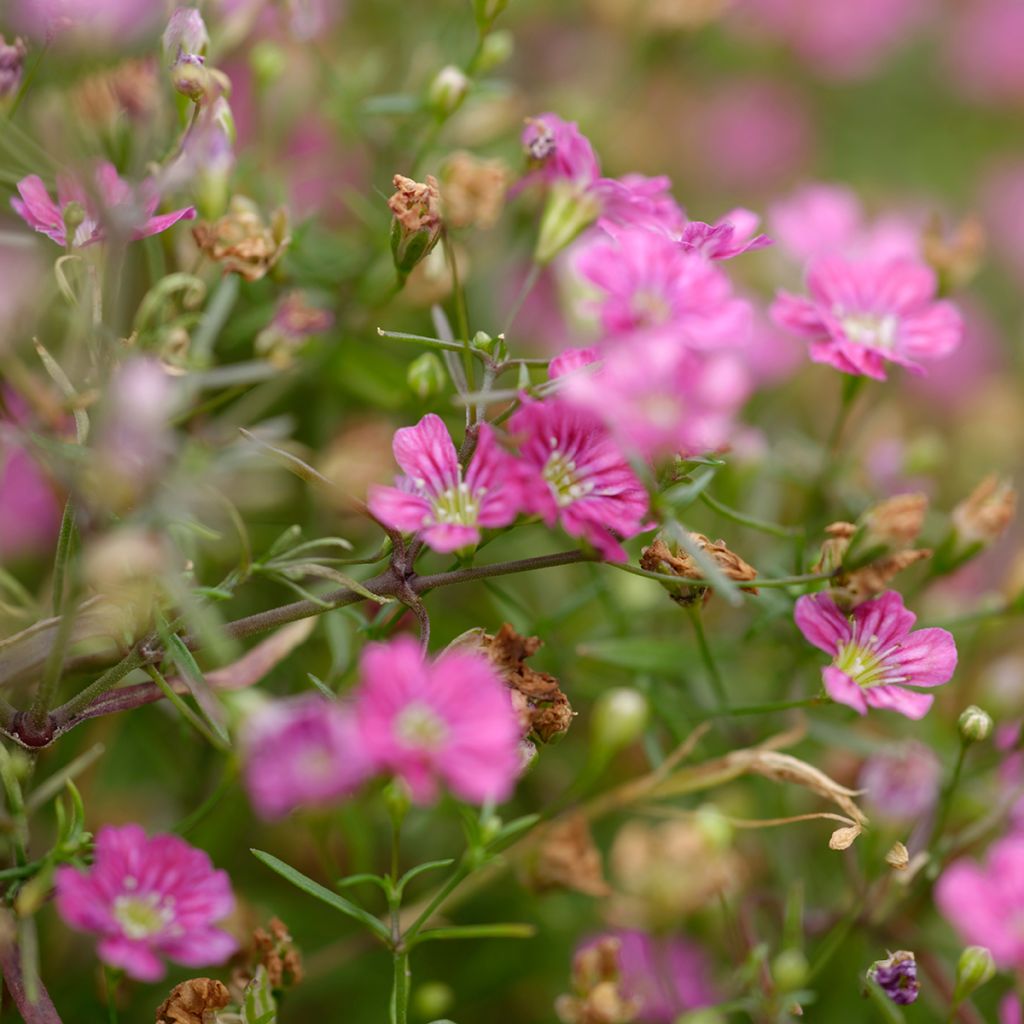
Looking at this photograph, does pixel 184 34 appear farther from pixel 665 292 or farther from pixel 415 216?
pixel 665 292

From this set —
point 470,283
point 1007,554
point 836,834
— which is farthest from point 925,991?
point 1007,554

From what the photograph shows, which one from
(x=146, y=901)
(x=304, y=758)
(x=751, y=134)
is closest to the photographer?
(x=304, y=758)

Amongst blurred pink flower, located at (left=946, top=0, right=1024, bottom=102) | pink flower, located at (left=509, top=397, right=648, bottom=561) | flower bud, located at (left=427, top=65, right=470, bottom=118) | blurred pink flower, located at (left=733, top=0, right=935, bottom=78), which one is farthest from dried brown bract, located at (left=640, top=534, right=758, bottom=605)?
blurred pink flower, located at (left=946, top=0, right=1024, bottom=102)

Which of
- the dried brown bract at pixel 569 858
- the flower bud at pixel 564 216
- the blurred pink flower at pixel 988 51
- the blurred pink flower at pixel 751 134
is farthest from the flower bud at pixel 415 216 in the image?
the blurred pink flower at pixel 988 51

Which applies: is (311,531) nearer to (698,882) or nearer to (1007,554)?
A: (698,882)

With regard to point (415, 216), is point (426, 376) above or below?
below

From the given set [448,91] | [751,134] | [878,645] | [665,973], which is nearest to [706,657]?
[878,645]
